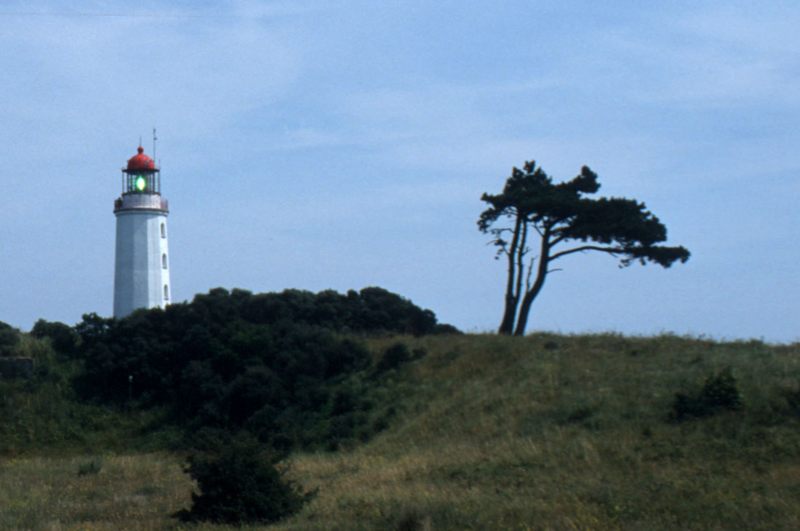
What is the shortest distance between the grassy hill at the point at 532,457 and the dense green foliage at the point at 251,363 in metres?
1.40

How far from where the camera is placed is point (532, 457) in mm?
19891

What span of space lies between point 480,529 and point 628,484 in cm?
368

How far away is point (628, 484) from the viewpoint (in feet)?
54.0

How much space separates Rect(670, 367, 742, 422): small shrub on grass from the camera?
70.9 feet

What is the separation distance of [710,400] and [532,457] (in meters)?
4.54

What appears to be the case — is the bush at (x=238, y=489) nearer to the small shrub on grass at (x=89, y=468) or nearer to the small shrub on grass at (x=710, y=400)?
the small shrub on grass at (x=89, y=468)

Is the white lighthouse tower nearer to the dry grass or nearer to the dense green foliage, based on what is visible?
the dense green foliage

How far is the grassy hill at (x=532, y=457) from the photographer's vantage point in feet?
48.4

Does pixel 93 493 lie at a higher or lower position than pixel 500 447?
lower

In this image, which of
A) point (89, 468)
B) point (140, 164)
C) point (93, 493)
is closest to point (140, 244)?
point (140, 164)

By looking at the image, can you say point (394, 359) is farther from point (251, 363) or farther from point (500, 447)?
point (500, 447)

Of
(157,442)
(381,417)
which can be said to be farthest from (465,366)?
(157,442)

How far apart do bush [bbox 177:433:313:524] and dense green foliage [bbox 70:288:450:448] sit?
36.3 ft

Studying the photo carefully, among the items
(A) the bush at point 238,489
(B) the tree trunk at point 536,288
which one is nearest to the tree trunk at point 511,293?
(B) the tree trunk at point 536,288
